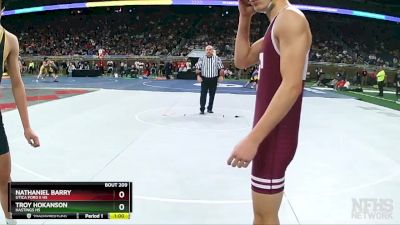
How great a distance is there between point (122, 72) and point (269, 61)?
31097mm

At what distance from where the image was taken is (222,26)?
40500 mm

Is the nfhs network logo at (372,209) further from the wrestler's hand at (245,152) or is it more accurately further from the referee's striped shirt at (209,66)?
the referee's striped shirt at (209,66)

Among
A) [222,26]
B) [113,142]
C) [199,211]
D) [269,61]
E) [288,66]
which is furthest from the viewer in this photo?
[222,26]

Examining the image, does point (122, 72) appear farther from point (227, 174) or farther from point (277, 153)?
point (277, 153)

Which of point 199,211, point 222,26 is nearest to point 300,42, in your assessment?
point 199,211
